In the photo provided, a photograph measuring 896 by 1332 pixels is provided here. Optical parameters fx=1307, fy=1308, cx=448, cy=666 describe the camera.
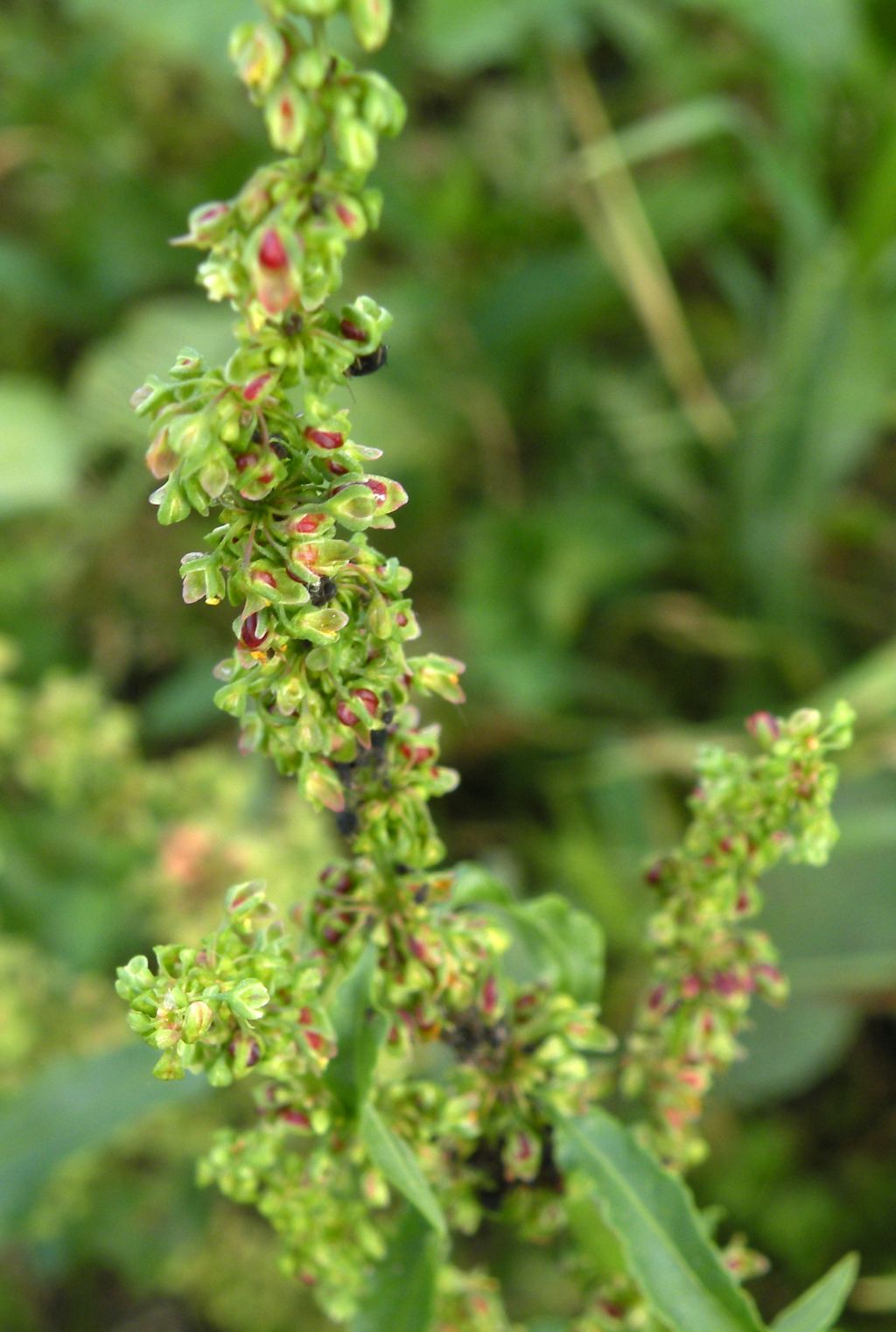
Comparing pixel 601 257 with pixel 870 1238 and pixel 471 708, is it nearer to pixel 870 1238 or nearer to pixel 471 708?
pixel 471 708

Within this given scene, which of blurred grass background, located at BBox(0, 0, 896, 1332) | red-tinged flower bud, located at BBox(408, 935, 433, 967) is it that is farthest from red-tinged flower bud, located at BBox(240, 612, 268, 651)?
blurred grass background, located at BBox(0, 0, 896, 1332)

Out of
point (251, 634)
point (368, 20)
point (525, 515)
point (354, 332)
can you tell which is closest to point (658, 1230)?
point (251, 634)

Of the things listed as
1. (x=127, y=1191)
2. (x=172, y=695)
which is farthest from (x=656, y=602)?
(x=127, y=1191)

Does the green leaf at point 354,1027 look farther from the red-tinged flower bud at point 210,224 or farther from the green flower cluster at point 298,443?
the red-tinged flower bud at point 210,224

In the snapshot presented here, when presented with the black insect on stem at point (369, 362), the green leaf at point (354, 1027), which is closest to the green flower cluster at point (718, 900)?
the green leaf at point (354, 1027)

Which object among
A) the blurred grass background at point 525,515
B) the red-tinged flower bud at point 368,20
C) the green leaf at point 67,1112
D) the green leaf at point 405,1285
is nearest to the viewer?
the red-tinged flower bud at point 368,20

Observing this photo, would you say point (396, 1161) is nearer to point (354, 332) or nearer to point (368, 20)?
point (354, 332)
